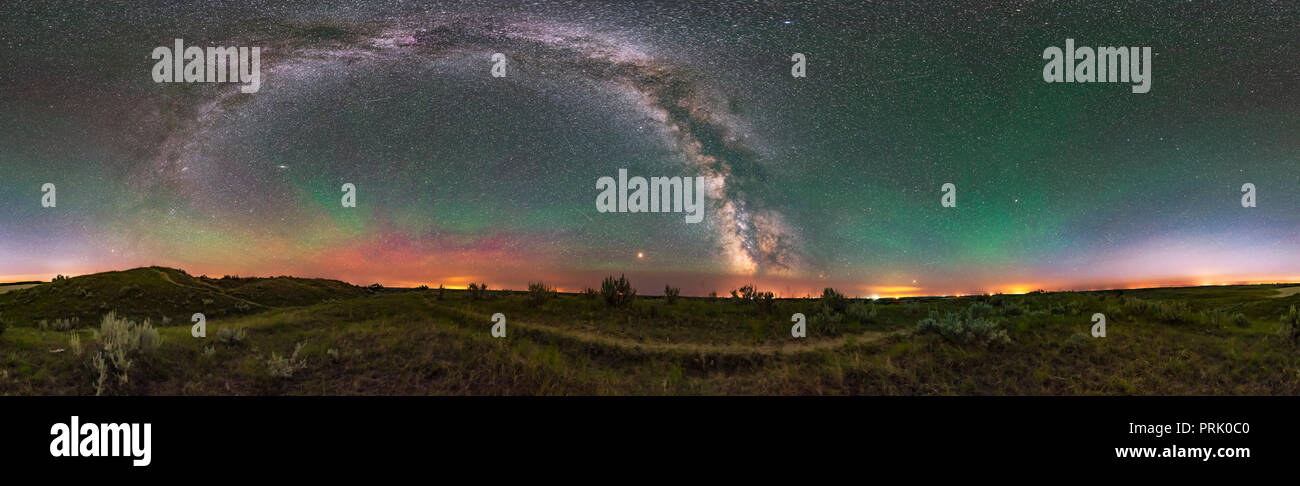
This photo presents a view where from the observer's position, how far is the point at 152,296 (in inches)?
601

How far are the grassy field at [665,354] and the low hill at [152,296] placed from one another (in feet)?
6.54

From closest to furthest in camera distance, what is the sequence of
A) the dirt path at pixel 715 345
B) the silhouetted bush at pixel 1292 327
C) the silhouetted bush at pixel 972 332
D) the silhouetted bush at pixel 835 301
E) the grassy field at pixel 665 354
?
the grassy field at pixel 665 354 → the silhouetted bush at pixel 1292 327 → the silhouetted bush at pixel 972 332 → the dirt path at pixel 715 345 → the silhouetted bush at pixel 835 301

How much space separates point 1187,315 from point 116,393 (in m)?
18.7

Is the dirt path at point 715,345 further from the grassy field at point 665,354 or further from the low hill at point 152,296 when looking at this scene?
the low hill at point 152,296

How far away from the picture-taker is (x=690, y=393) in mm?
7047

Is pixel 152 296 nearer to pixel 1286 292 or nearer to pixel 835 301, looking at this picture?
pixel 835 301

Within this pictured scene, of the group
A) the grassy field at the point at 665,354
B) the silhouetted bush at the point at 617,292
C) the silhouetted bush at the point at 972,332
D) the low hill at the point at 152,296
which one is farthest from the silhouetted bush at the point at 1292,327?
the low hill at the point at 152,296

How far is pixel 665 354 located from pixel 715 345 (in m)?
1.22

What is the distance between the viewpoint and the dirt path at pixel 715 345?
8789mm

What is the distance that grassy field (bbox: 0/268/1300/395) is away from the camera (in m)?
6.68

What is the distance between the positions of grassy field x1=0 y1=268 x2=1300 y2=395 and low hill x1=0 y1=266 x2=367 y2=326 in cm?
199

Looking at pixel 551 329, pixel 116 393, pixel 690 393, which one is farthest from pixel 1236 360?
pixel 116 393

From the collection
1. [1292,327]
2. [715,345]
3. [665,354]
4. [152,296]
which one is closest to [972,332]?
[715,345]
